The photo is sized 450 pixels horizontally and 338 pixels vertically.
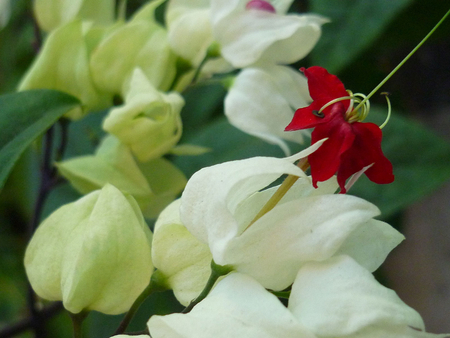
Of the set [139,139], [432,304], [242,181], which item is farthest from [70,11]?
[432,304]

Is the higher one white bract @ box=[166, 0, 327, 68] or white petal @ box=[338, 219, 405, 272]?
white bract @ box=[166, 0, 327, 68]

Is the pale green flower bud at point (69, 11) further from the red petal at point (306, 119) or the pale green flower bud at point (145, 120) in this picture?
the red petal at point (306, 119)

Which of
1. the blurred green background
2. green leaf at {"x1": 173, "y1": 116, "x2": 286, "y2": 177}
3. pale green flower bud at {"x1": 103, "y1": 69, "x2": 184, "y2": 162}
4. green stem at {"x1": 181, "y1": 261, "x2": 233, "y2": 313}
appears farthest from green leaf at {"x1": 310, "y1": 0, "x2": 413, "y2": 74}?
green stem at {"x1": 181, "y1": 261, "x2": 233, "y2": 313}

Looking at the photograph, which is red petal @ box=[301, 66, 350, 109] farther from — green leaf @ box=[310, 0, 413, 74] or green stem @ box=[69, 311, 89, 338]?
green leaf @ box=[310, 0, 413, 74]

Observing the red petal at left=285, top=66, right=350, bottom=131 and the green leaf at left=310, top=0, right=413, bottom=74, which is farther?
the green leaf at left=310, top=0, right=413, bottom=74

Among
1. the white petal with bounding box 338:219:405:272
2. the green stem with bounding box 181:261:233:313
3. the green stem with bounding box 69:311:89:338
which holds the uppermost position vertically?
the white petal with bounding box 338:219:405:272

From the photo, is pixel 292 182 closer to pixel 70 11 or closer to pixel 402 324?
pixel 402 324

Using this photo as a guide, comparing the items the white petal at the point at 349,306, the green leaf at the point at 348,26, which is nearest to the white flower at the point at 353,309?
the white petal at the point at 349,306
